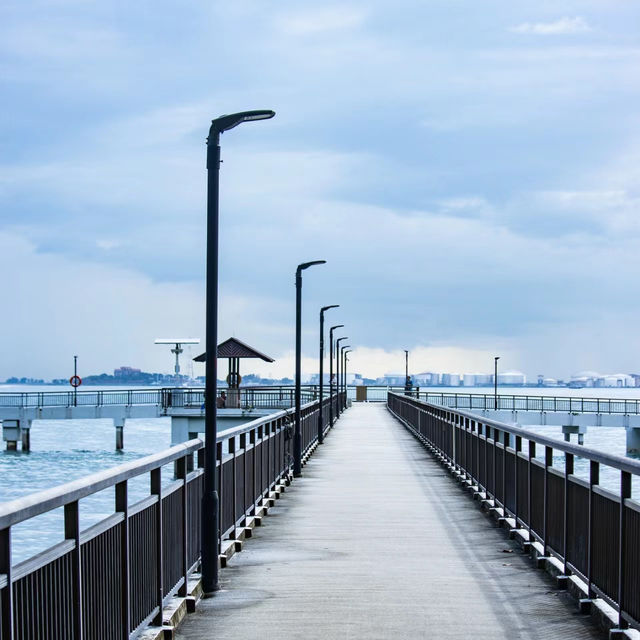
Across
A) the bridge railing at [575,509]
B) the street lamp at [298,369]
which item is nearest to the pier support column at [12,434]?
the street lamp at [298,369]

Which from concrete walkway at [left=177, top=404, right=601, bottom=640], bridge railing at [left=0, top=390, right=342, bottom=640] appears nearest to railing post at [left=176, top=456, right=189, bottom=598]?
bridge railing at [left=0, top=390, right=342, bottom=640]

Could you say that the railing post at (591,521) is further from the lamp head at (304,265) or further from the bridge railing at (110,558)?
the lamp head at (304,265)

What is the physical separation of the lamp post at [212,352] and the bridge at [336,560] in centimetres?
12

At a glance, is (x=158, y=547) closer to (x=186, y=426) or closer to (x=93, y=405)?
(x=186, y=426)

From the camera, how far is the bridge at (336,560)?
578cm

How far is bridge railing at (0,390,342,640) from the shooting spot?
477cm

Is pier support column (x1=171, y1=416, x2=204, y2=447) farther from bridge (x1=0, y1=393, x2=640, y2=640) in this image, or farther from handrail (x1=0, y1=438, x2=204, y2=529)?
handrail (x1=0, y1=438, x2=204, y2=529)

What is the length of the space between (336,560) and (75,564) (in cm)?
621

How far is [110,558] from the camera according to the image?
6.42m

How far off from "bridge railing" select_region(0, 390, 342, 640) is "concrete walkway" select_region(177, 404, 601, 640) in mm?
621

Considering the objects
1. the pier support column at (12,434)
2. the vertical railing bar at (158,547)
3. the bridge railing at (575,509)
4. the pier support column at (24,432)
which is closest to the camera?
the bridge railing at (575,509)

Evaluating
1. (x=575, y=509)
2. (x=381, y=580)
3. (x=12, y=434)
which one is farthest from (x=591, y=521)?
(x=12, y=434)

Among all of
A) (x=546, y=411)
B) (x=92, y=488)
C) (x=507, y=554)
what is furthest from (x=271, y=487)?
(x=546, y=411)

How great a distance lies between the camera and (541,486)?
1097cm
